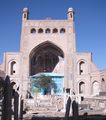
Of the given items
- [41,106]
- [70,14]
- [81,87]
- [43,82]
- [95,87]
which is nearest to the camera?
[41,106]

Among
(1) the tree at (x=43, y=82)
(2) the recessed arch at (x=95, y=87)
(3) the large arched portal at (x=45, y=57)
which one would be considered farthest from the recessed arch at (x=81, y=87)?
(3) the large arched portal at (x=45, y=57)

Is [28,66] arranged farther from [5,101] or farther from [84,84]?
[5,101]

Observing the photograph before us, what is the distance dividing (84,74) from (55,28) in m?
10.6

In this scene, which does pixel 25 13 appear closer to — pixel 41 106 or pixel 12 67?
pixel 12 67

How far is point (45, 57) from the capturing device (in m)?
63.4

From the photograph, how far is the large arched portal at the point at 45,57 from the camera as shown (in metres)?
59.9

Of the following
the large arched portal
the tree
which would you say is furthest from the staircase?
the large arched portal

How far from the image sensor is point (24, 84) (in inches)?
2216

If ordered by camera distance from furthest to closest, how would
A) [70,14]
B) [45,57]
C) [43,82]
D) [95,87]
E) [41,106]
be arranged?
[45,57] → [70,14] → [95,87] → [43,82] → [41,106]

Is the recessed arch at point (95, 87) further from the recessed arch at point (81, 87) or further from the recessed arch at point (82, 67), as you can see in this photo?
the recessed arch at point (82, 67)

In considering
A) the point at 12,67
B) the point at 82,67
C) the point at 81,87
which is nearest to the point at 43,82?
the point at 12,67

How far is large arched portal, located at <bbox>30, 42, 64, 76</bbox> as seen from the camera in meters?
59.9

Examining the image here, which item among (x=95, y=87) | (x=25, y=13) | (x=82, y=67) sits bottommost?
(x=95, y=87)

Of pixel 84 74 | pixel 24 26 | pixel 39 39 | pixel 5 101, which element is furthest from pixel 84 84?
pixel 5 101
